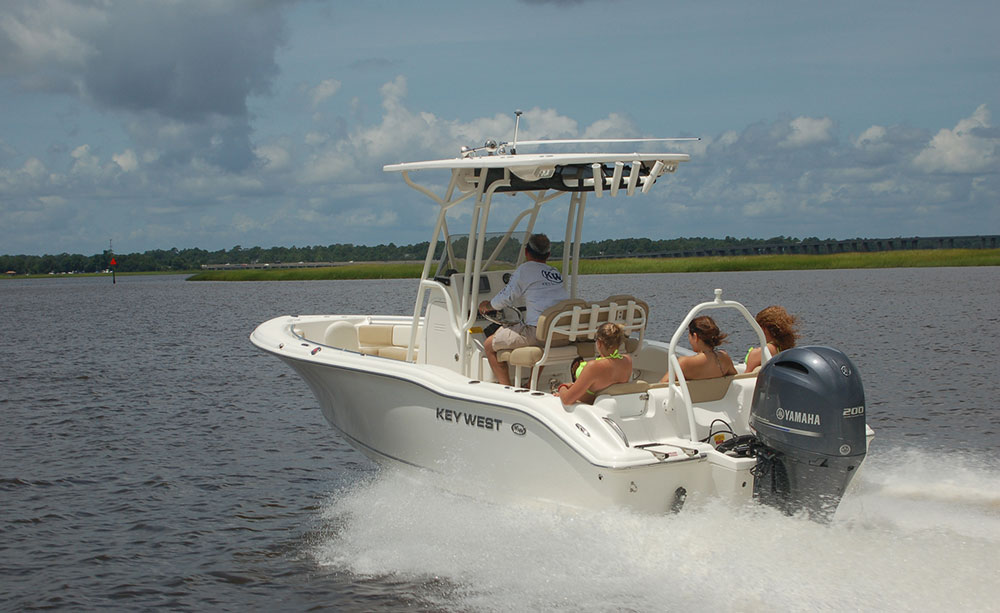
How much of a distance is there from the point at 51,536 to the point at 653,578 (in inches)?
196

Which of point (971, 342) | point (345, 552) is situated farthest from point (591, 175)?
point (971, 342)

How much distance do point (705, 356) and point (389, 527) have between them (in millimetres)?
2560

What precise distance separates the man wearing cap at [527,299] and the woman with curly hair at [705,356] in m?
1.07

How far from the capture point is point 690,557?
534 centimetres

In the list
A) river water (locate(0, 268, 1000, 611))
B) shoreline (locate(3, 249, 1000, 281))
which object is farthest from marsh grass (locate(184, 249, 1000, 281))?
river water (locate(0, 268, 1000, 611))

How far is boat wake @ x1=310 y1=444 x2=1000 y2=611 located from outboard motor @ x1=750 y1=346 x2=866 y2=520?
5.9 inches

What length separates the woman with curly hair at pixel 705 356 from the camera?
626 cm

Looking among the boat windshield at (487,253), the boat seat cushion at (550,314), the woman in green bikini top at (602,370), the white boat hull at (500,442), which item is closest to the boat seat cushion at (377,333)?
the white boat hull at (500,442)

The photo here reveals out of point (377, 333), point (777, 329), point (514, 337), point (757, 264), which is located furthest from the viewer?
point (757, 264)

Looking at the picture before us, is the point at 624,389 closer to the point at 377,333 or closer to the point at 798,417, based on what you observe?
the point at 798,417

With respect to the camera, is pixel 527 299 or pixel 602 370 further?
pixel 527 299

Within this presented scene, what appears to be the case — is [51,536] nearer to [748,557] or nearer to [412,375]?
[412,375]

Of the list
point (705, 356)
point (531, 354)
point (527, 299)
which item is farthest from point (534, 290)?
point (705, 356)

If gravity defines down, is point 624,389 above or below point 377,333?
below
